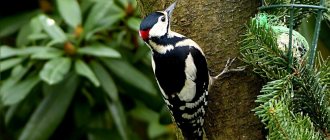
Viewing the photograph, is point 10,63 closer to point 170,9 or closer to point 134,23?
point 134,23

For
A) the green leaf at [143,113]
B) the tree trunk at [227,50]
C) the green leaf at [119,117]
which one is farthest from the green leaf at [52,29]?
the tree trunk at [227,50]

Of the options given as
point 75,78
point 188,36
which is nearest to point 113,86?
point 75,78

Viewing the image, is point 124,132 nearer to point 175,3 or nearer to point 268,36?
point 175,3

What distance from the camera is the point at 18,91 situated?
3.11 metres

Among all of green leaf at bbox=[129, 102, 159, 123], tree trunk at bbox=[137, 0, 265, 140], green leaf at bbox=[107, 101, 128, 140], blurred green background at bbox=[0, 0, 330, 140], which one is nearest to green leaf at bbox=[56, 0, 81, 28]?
blurred green background at bbox=[0, 0, 330, 140]

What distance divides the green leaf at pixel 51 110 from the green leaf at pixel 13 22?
1.55 feet

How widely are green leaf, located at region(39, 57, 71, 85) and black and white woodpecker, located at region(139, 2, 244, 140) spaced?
856 millimetres

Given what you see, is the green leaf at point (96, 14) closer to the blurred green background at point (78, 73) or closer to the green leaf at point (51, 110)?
the blurred green background at point (78, 73)

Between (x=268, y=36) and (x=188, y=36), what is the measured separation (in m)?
0.34

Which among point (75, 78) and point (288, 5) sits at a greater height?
point (288, 5)

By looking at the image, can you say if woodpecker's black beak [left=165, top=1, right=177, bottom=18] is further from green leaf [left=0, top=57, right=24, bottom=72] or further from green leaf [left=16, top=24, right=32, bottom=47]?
green leaf [left=16, top=24, right=32, bottom=47]

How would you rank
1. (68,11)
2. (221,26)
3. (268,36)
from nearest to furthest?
1. (268,36)
2. (221,26)
3. (68,11)

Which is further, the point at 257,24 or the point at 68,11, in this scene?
the point at 68,11

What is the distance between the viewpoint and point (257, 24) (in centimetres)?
177
